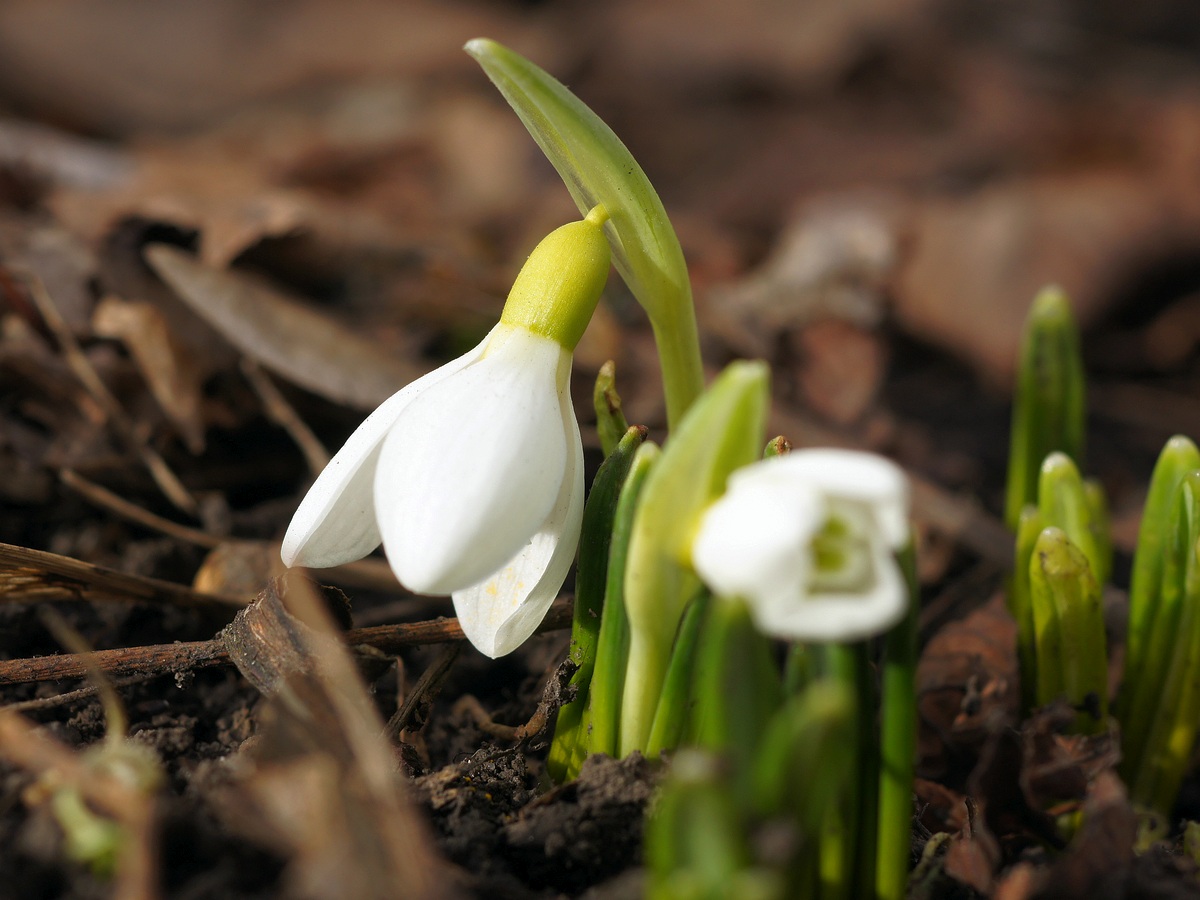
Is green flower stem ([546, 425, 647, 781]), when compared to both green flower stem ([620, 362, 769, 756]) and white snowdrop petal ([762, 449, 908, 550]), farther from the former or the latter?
white snowdrop petal ([762, 449, 908, 550])

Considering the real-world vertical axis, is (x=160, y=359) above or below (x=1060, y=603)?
above

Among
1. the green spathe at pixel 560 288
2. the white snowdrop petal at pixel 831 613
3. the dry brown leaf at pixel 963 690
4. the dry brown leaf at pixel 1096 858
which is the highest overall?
the green spathe at pixel 560 288

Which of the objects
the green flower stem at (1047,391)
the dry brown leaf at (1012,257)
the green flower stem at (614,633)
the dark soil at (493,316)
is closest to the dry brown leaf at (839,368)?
the dark soil at (493,316)

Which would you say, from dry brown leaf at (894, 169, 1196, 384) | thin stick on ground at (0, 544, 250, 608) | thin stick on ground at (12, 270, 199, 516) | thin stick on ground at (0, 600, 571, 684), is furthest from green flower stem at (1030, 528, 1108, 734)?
dry brown leaf at (894, 169, 1196, 384)

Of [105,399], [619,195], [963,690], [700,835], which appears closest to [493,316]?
[105,399]

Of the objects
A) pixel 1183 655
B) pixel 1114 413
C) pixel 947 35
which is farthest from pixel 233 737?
pixel 947 35

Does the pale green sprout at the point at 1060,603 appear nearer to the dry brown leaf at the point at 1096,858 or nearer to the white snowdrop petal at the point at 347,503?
the dry brown leaf at the point at 1096,858

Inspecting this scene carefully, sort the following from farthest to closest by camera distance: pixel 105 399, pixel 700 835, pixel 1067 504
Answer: pixel 105 399 → pixel 1067 504 → pixel 700 835

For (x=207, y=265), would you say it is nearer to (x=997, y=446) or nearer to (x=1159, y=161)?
(x=997, y=446)

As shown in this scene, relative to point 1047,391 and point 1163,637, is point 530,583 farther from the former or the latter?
point 1047,391
